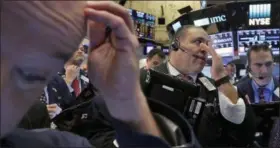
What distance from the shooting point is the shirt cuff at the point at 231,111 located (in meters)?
1.99

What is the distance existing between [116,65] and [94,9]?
0.40 feet

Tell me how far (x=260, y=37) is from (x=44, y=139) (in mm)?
7702

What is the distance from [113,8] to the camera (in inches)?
25.0

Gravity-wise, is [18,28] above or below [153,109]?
above

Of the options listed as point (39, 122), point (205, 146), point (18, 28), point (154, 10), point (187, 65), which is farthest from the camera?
point (154, 10)

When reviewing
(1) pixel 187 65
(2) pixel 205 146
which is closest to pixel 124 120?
(2) pixel 205 146

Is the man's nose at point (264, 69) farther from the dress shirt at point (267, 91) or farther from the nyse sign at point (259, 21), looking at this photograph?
the nyse sign at point (259, 21)

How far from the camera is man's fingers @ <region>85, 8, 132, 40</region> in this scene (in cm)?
59

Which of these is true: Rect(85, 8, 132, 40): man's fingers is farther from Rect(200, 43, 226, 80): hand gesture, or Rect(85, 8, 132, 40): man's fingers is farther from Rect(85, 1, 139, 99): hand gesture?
Rect(200, 43, 226, 80): hand gesture

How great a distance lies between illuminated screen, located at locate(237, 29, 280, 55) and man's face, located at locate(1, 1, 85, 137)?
777 centimetres

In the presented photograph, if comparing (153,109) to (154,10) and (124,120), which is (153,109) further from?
(154,10)

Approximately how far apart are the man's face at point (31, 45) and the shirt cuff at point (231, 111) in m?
1.53

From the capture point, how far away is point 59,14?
0.53 meters

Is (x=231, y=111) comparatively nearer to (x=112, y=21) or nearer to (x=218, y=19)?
Answer: (x=112, y=21)
